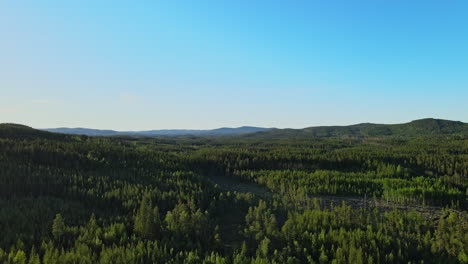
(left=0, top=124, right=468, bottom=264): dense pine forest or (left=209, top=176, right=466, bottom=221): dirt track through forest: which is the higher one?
(left=0, top=124, right=468, bottom=264): dense pine forest

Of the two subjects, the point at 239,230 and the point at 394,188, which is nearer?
the point at 239,230

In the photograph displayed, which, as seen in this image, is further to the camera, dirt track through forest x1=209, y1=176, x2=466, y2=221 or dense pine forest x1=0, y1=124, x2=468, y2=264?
dirt track through forest x1=209, y1=176, x2=466, y2=221

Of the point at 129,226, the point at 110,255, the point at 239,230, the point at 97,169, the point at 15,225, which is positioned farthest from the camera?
the point at 97,169

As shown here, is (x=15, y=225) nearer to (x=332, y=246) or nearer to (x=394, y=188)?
(x=332, y=246)

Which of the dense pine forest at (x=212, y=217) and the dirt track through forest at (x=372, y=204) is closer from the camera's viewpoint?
the dense pine forest at (x=212, y=217)

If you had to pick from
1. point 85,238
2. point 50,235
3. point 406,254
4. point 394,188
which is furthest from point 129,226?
point 394,188

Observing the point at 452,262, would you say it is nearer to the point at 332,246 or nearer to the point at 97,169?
the point at 332,246

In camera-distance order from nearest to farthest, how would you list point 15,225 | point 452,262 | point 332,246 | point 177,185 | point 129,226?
point 452,262
point 332,246
point 15,225
point 129,226
point 177,185

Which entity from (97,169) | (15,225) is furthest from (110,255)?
(97,169)

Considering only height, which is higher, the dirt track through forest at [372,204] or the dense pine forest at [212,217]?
the dense pine forest at [212,217]

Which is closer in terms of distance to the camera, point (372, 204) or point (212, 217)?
point (212, 217)
